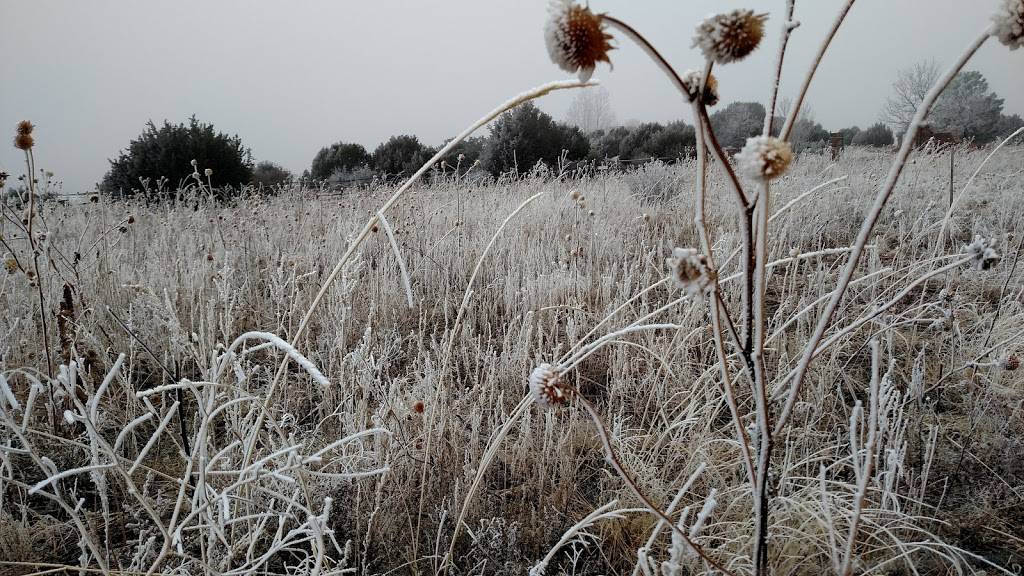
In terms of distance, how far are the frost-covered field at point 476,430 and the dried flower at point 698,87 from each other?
240 mm

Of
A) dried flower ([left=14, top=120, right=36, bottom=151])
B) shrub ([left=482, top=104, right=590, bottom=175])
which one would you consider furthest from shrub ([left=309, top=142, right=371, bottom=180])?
dried flower ([left=14, top=120, right=36, bottom=151])

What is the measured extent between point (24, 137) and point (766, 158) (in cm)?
159

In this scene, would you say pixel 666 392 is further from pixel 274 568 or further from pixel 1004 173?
pixel 1004 173

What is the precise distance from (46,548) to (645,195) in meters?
3.88

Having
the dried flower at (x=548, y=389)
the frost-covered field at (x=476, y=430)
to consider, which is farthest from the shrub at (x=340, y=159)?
the dried flower at (x=548, y=389)

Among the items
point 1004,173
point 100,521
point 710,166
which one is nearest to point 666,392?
point 100,521

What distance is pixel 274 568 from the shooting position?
0.93 metres

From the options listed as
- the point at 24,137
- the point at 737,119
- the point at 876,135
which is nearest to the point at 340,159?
the point at 737,119

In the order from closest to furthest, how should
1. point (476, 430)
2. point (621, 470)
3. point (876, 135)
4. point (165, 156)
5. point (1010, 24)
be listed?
1. point (1010, 24)
2. point (621, 470)
3. point (476, 430)
4. point (165, 156)
5. point (876, 135)

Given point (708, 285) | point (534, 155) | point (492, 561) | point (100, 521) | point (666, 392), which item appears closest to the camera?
point (708, 285)

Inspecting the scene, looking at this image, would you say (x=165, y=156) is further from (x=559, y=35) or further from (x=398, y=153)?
(x=559, y=35)

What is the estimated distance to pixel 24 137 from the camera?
3.89 feet

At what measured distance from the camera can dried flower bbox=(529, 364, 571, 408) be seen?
16.0 inches

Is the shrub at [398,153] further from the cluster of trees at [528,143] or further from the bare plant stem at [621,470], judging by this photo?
the bare plant stem at [621,470]
